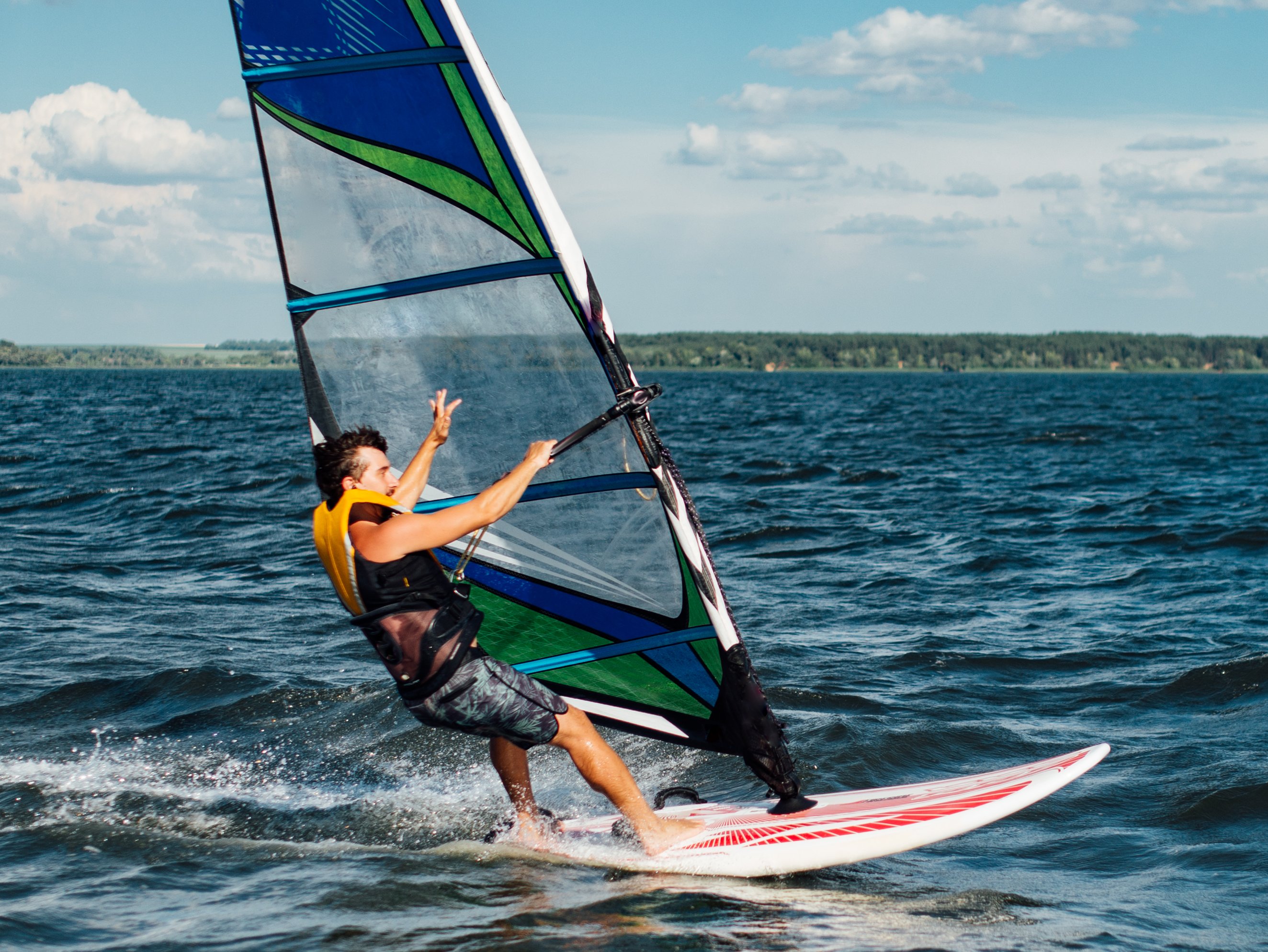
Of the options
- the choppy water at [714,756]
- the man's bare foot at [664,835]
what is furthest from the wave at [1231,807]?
the man's bare foot at [664,835]

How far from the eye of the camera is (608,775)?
4.73 meters

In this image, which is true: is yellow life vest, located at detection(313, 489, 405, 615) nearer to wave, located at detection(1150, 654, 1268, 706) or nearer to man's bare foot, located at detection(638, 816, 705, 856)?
man's bare foot, located at detection(638, 816, 705, 856)

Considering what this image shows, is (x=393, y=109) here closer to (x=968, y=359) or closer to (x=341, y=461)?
(x=341, y=461)

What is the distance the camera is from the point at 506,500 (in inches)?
→ 162

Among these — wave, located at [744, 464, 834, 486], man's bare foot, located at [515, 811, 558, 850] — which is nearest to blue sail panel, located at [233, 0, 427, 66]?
man's bare foot, located at [515, 811, 558, 850]

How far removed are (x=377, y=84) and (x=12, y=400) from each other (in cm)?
5539

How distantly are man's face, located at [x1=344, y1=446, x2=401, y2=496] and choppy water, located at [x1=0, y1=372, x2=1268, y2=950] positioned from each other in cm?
154

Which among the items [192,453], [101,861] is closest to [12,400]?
[192,453]

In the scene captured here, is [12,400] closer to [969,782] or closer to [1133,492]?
[1133,492]

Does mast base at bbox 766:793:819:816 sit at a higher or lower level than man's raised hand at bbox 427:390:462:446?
lower

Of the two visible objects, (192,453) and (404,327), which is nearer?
(404,327)

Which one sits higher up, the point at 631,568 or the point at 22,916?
the point at 631,568

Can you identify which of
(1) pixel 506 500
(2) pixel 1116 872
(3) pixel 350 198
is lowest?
(2) pixel 1116 872

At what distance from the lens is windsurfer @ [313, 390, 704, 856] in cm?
418
